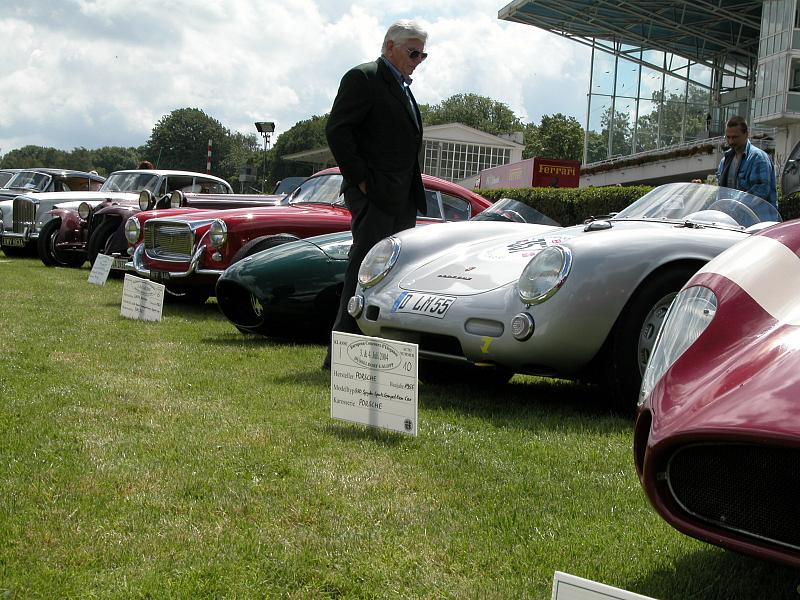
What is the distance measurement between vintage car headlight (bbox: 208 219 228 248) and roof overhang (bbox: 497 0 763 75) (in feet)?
111

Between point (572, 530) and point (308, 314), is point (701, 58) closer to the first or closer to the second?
point (308, 314)

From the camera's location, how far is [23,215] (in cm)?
1606

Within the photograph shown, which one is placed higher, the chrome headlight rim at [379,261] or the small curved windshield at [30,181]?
the small curved windshield at [30,181]

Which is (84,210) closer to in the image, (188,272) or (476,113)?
(188,272)

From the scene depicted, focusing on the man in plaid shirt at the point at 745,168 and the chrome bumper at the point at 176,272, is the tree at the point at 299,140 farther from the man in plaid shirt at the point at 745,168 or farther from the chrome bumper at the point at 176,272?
the man in plaid shirt at the point at 745,168

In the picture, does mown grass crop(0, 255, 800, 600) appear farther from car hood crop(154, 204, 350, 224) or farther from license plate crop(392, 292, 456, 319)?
car hood crop(154, 204, 350, 224)

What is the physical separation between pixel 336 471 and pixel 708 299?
140 cm

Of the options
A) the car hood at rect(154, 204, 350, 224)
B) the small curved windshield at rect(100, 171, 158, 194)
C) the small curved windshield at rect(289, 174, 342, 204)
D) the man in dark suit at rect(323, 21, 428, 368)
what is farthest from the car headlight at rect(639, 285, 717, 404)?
the small curved windshield at rect(100, 171, 158, 194)

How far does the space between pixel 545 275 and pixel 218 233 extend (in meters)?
4.94

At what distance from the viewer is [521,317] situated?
4.17 meters

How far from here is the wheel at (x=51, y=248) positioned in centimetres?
1398

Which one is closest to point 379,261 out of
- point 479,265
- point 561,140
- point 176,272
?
point 479,265

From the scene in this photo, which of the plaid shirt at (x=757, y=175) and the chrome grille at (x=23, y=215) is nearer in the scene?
the plaid shirt at (x=757, y=175)

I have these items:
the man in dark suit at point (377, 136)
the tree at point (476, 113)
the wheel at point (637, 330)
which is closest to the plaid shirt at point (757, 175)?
the man in dark suit at point (377, 136)
